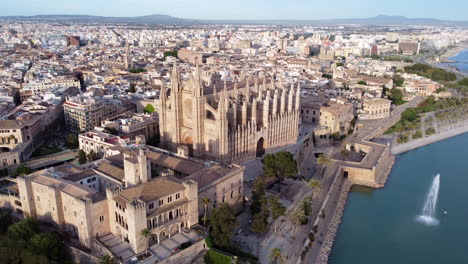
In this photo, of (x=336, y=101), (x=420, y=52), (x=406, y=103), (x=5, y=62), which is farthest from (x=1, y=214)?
(x=420, y=52)

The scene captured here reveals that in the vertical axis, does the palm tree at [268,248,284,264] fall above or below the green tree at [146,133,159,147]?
below

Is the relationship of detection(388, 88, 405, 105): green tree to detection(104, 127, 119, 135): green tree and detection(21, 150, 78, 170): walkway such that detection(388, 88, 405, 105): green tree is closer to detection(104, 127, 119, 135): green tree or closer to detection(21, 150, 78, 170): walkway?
detection(104, 127, 119, 135): green tree

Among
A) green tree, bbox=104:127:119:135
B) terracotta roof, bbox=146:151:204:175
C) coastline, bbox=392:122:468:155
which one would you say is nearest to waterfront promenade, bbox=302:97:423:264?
coastline, bbox=392:122:468:155

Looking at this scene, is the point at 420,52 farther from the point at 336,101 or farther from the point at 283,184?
the point at 283,184

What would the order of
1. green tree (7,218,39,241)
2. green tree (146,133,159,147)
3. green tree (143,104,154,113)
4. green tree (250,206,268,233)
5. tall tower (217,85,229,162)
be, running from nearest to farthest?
green tree (7,218,39,241), green tree (250,206,268,233), tall tower (217,85,229,162), green tree (146,133,159,147), green tree (143,104,154,113)

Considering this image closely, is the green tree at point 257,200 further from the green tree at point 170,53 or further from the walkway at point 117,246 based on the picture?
the green tree at point 170,53

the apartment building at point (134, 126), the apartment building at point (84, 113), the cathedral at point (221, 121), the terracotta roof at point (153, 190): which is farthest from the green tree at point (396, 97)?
the terracotta roof at point (153, 190)

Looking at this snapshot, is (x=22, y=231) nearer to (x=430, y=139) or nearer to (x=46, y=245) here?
(x=46, y=245)
